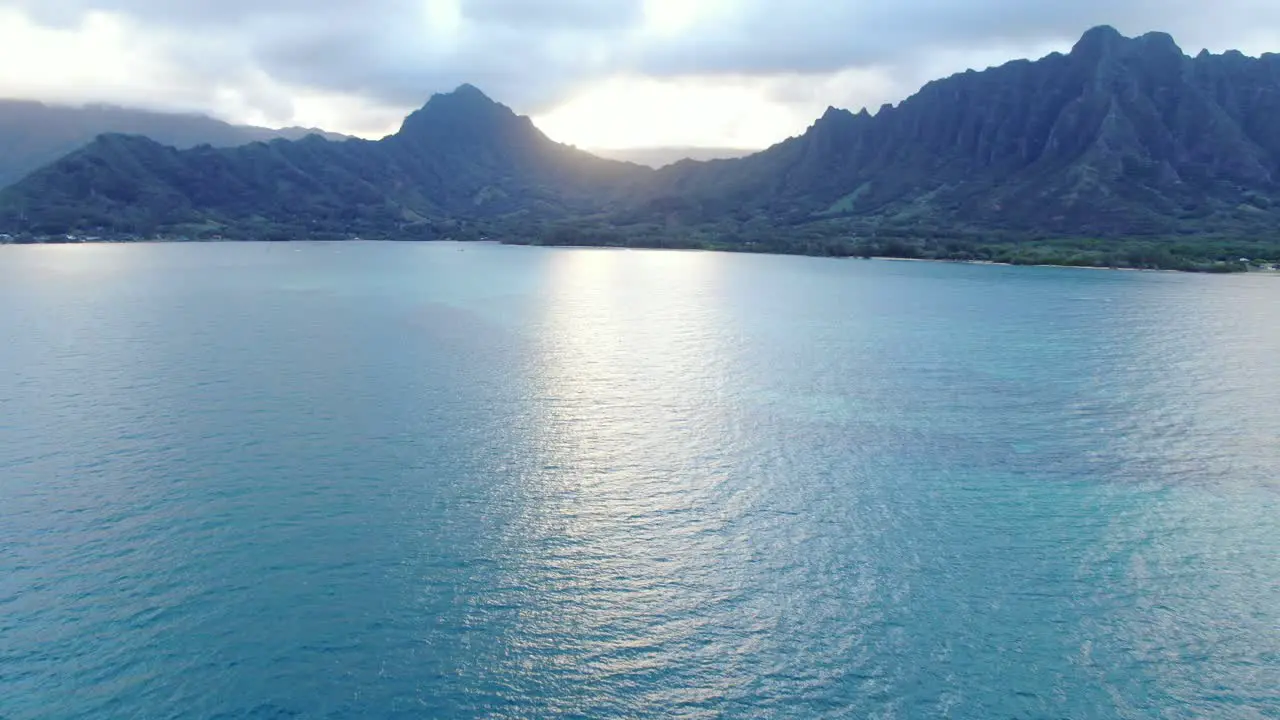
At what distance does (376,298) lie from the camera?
14988 centimetres

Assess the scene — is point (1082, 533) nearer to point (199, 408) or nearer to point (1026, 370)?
point (1026, 370)

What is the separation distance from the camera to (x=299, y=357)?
8625 centimetres

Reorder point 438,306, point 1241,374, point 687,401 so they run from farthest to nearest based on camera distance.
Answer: point 438,306
point 1241,374
point 687,401

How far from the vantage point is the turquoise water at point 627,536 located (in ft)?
97.3

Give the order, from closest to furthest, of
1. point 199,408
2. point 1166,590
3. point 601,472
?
point 1166,590, point 601,472, point 199,408

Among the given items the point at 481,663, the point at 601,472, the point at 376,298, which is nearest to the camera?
the point at 481,663

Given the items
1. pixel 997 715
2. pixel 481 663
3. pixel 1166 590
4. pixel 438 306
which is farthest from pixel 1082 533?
pixel 438 306

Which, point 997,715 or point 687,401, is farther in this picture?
point 687,401

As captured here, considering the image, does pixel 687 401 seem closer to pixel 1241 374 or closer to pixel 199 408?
pixel 199 408

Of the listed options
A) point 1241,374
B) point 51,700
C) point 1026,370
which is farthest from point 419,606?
point 1241,374

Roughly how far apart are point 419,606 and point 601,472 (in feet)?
62.3

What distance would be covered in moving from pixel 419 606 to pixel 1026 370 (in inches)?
3040

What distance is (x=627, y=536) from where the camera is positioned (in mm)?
41625

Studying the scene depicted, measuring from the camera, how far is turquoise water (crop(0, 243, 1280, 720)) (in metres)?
29.7
